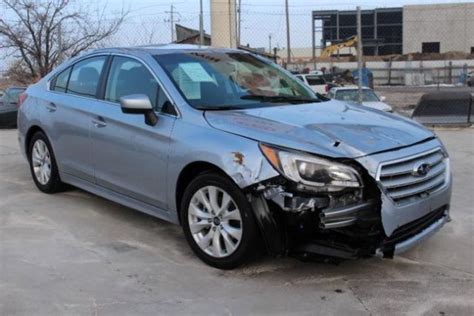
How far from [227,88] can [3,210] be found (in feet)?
8.69

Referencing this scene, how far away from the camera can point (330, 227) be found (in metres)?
3.86

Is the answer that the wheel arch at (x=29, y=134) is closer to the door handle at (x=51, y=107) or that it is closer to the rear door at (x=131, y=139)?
the door handle at (x=51, y=107)

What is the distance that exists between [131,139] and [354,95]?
550 inches

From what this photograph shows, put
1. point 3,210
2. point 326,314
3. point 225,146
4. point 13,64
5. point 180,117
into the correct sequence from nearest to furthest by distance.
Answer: point 326,314
point 225,146
point 180,117
point 3,210
point 13,64

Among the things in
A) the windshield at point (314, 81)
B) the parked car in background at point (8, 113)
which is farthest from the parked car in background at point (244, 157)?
the windshield at point (314, 81)

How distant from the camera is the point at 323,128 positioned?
167 inches

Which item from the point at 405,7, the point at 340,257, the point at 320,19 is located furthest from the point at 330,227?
the point at 405,7

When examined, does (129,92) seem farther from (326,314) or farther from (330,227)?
(326,314)

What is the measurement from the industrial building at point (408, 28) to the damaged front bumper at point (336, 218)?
212 ft

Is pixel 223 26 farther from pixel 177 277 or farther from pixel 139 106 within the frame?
pixel 177 277

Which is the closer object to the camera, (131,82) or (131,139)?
(131,139)

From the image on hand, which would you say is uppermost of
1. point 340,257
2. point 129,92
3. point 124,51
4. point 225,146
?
point 124,51

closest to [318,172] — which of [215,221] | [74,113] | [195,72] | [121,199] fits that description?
[215,221]

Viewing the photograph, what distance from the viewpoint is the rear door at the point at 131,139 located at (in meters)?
4.76
